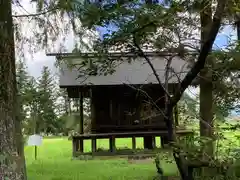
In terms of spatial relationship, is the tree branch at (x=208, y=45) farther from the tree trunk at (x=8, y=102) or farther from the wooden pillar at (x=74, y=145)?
the wooden pillar at (x=74, y=145)

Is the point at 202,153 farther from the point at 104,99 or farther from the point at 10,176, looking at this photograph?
the point at 104,99

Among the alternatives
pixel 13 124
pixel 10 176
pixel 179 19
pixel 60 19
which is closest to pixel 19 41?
pixel 60 19

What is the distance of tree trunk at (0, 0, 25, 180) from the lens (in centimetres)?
532

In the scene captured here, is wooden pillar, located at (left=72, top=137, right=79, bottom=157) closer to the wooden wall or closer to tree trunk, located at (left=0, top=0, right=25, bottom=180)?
the wooden wall

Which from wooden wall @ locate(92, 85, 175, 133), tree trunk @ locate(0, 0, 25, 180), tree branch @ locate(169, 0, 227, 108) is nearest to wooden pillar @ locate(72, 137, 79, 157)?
wooden wall @ locate(92, 85, 175, 133)

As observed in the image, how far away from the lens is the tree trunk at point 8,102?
5324 mm

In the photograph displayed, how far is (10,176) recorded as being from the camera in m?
5.34

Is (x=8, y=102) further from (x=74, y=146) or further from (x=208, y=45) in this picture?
(x=74, y=146)

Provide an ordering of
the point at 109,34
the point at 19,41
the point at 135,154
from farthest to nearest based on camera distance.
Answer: the point at 135,154
the point at 19,41
the point at 109,34

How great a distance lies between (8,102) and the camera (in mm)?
5414

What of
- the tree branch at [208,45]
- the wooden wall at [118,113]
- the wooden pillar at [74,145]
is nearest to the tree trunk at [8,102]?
the tree branch at [208,45]

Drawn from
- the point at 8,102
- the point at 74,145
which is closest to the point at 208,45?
the point at 8,102

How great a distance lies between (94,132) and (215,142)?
9342mm

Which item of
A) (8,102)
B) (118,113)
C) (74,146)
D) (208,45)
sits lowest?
(74,146)
